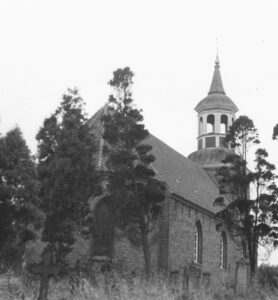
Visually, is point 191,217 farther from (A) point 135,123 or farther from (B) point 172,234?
(A) point 135,123

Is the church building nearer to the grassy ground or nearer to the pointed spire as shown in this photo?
the pointed spire

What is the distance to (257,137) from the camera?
24.8 m

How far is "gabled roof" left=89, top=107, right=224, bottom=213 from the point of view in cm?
2662

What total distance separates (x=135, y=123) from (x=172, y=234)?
6296 mm

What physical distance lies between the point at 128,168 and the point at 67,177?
11.1 feet

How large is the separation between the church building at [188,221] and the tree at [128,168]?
871mm

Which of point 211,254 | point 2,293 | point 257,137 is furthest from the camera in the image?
point 211,254

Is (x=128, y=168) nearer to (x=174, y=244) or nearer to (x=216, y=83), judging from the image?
(x=174, y=244)

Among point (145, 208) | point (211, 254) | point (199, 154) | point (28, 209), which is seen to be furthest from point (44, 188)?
point (199, 154)

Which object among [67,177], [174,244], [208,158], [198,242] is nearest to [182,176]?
[198,242]

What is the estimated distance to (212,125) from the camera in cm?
3950

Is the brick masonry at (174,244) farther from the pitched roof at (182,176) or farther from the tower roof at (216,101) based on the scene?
the tower roof at (216,101)

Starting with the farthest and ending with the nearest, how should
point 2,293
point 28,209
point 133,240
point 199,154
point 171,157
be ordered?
point 199,154
point 171,157
point 133,240
point 28,209
point 2,293

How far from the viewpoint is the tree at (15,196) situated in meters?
17.4
